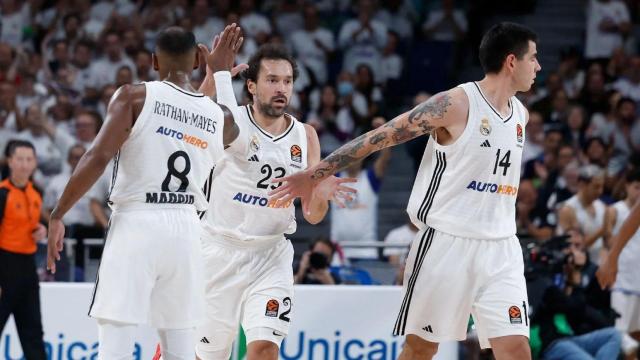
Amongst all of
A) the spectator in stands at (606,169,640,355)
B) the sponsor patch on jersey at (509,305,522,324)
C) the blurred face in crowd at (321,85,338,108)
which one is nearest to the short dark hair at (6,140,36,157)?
the sponsor patch on jersey at (509,305,522,324)

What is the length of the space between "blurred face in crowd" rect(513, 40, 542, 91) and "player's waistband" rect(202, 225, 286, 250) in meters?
1.86

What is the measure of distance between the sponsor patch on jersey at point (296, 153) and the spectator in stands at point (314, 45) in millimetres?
9139

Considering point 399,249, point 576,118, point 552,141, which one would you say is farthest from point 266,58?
point 576,118

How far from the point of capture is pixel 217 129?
682 centimetres

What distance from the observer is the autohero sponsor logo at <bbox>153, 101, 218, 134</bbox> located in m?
6.48

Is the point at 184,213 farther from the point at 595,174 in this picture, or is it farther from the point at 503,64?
the point at 595,174

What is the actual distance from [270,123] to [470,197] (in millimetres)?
1527

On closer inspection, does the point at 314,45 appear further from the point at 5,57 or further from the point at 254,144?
the point at 254,144

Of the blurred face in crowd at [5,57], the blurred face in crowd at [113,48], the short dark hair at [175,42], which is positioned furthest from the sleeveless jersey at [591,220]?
the blurred face in crowd at [5,57]

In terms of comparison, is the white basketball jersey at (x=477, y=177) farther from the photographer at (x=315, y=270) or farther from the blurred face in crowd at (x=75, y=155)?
the blurred face in crowd at (x=75, y=155)

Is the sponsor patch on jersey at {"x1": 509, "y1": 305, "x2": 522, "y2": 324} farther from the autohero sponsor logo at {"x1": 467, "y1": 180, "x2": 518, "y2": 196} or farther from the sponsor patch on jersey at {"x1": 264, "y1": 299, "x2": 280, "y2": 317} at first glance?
the sponsor patch on jersey at {"x1": 264, "y1": 299, "x2": 280, "y2": 317}

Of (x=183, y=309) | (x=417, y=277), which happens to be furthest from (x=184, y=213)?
(x=417, y=277)

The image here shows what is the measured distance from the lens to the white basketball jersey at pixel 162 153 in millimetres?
6457

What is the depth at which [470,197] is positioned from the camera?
717 cm
